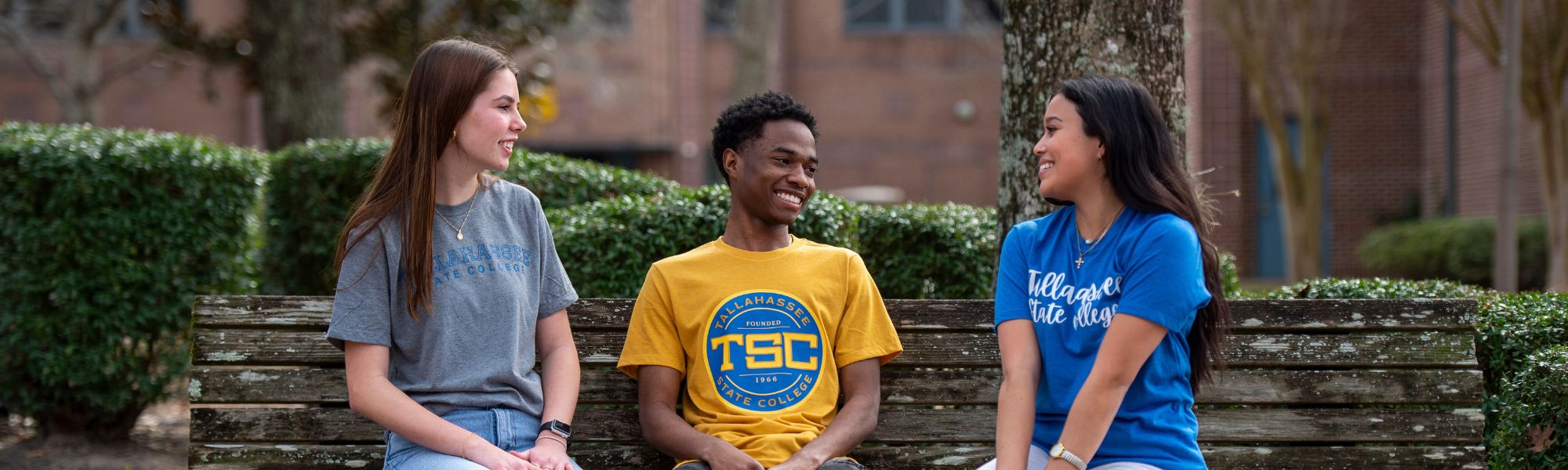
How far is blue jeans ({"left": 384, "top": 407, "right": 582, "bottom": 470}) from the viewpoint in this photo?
3027mm

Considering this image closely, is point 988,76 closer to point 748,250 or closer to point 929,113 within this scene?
point 929,113

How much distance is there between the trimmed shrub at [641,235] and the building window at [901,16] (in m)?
20.2

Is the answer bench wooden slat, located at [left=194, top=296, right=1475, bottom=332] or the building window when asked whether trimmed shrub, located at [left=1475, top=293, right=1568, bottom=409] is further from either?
the building window

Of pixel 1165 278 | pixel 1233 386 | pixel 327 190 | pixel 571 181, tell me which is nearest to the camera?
pixel 1165 278

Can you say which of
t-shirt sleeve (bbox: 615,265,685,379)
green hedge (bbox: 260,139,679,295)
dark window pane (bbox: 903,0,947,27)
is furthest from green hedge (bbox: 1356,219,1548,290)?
t-shirt sleeve (bbox: 615,265,685,379)

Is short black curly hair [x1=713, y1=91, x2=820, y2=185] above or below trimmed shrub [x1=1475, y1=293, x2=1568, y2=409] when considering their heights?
above

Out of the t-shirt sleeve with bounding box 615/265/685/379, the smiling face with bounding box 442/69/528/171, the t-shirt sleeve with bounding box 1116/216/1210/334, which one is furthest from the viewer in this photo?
the t-shirt sleeve with bounding box 615/265/685/379

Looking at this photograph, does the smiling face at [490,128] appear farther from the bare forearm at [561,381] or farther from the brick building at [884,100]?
the brick building at [884,100]

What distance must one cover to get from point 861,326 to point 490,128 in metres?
0.99

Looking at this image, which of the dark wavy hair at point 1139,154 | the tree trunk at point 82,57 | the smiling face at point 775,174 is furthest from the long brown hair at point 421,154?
the tree trunk at point 82,57

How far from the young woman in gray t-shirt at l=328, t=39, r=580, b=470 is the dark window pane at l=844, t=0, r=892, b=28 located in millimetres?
22165

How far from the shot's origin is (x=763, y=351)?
318 centimetres

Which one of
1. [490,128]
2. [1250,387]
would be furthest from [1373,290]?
[490,128]

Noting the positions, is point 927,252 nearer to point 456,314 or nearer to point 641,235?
point 641,235
